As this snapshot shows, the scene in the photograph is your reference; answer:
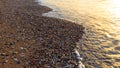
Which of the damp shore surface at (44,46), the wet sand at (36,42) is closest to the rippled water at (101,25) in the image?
the damp shore surface at (44,46)

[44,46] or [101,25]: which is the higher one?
[44,46]

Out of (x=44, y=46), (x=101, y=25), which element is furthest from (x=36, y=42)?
(x=101, y=25)

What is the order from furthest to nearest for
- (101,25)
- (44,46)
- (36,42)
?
(101,25) < (36,42) < (44,46)

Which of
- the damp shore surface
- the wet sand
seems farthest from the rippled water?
the wet sand

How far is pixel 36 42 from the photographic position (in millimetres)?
13031

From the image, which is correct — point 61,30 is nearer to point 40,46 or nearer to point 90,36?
point 90,36

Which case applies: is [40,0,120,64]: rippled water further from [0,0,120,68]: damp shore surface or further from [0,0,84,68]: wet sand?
[0,0,84,68]: wet sand

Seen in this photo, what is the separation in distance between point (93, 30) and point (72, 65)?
6785mm

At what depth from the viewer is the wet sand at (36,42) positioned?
10.7 m

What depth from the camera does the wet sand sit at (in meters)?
10.7

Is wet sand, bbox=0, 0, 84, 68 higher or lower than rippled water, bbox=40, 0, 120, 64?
higher

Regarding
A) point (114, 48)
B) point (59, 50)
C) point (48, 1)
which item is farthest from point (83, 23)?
point (48, 1)

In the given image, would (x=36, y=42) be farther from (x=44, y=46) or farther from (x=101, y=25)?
(x=101, y=25)

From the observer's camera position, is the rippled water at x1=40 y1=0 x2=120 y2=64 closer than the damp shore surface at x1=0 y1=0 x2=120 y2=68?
No
